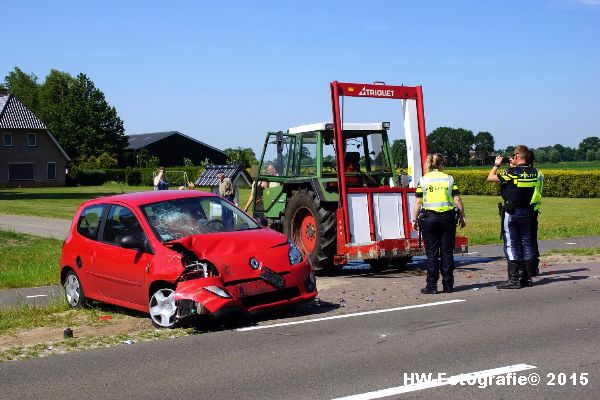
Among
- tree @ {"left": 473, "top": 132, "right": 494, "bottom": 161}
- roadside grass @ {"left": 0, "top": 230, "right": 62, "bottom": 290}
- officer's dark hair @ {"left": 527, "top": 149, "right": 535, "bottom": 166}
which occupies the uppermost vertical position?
tree @ {"left": 473, "top": 132, "right": 494, "bottom": 161}

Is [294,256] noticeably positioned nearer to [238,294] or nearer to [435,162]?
[238,294]

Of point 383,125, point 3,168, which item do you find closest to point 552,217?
point 383,125

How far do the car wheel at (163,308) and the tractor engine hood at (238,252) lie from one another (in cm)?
52

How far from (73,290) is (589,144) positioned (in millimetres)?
99093

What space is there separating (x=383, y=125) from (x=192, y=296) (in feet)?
22.9

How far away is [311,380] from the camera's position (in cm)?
627

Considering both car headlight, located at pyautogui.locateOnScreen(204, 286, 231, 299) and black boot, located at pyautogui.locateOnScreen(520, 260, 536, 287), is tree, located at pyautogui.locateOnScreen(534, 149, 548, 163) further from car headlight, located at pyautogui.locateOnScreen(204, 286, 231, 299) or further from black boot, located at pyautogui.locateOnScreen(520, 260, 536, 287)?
car headlight, located at pyautogui.locateOnScreen(204, 286, 231, 299)

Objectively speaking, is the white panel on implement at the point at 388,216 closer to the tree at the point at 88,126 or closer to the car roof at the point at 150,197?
the car roof at the point at 150,197

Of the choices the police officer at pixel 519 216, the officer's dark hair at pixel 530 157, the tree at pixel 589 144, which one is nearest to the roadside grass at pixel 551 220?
the officer's dark hair at pixel 530 157

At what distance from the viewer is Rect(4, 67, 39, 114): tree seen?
12494 centimetres

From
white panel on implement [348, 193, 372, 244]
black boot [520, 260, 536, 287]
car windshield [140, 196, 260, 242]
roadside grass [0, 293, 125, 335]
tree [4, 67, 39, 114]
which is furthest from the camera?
tree [4, 67, 39, 114]

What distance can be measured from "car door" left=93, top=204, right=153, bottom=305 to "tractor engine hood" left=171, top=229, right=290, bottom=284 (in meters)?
0.64

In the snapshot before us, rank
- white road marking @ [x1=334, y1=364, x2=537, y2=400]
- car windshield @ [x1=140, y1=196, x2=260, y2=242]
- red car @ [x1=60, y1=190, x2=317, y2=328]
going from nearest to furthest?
1. white road marking @ [x1=334, y1=364, x2=537, y2=400]
2. red car @ [x1=60, y1=190, x2=317, y2=328]
3. car windshield @ [x1=140, y1=196, x2=260, y2=242]

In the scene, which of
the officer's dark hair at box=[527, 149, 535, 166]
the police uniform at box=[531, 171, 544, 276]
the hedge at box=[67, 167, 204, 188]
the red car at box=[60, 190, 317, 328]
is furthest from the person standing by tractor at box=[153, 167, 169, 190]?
the hedge at box=[67, 167, 204, 188]
